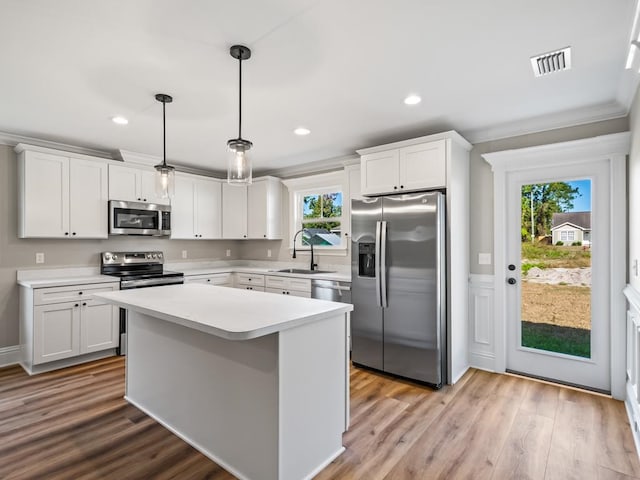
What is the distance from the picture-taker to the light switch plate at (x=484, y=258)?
3582 millimetres

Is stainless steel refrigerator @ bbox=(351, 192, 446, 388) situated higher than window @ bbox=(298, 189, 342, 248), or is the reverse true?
window @ bbox=(298, 189, 342, 248)

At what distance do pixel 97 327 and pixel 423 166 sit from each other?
379 centimetres

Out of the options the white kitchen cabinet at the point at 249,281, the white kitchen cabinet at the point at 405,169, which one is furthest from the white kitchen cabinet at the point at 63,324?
the white kitchen cabinet at the point at 405,169

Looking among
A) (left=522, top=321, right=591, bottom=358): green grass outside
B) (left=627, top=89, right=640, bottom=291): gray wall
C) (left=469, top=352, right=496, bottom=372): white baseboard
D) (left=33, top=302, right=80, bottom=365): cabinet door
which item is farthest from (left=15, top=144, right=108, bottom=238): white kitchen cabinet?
(left=627, top=89, right=640, bottom=291): gray wall

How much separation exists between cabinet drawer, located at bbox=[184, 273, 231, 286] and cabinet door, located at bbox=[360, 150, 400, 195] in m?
2.39

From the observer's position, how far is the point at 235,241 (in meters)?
6.00

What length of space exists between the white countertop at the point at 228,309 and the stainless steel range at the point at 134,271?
1499 millimetres

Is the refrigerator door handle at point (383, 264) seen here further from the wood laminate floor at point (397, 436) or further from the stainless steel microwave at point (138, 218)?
the stainless steel microwave at point (138, 218)

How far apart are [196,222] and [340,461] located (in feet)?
12.7

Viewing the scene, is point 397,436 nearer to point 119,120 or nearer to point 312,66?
point 312,66

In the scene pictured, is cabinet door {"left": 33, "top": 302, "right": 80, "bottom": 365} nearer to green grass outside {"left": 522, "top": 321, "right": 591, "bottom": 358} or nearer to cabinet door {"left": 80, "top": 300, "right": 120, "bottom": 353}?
cabinet door {"left": 80, "top": 300, "right": 120, "bottom": 353}

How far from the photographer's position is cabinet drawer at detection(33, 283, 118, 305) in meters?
3.47

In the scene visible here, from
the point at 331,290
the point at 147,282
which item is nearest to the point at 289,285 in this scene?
the point at 331,290

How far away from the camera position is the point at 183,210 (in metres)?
4.95
